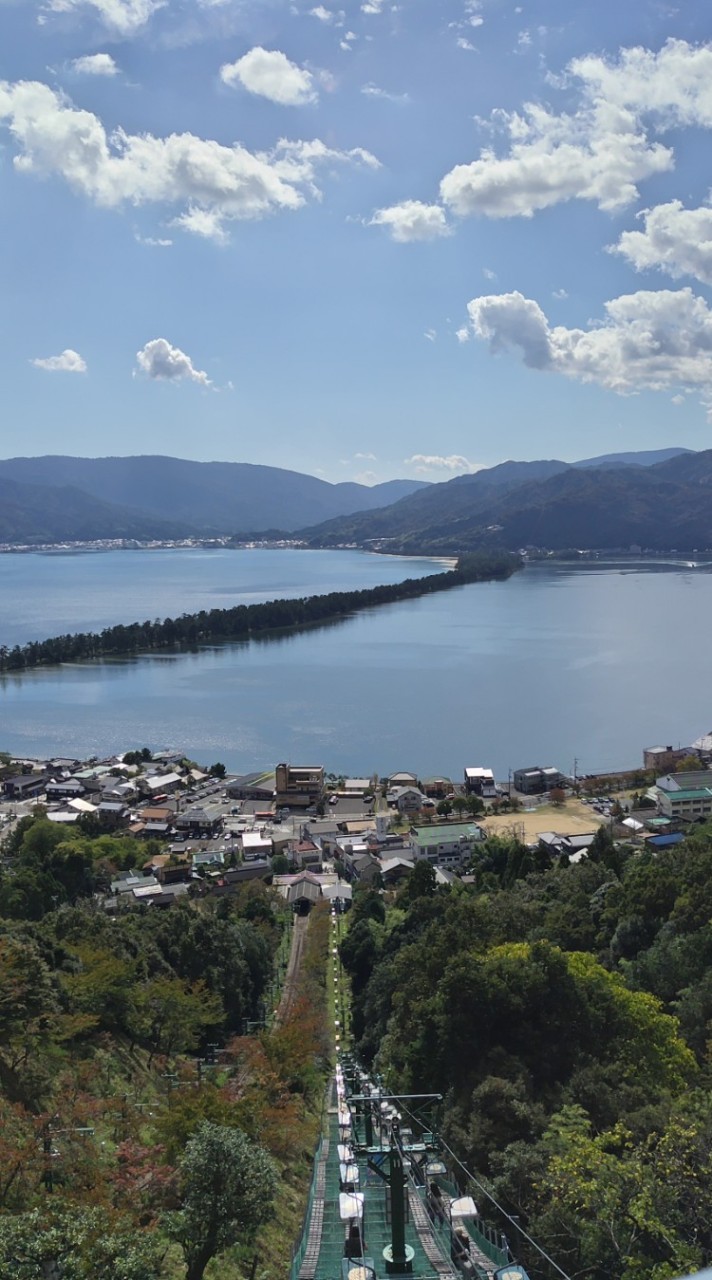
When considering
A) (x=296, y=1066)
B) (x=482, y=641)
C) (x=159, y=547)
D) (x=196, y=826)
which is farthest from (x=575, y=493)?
(x=296, y=1066)

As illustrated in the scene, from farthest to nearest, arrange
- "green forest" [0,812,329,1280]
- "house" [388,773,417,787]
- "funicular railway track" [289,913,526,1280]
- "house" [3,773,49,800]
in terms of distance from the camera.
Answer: "house" [3,773,49,800] → "house" [388,773,417,787] → "green forest" [0,812,329,1280] → "funicular railway track" [289,913,526,1280]

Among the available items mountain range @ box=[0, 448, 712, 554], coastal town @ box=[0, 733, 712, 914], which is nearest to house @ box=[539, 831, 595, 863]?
coastal town @ box=[0, 733, 712, 914]

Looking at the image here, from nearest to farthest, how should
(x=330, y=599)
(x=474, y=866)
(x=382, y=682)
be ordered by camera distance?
1. (x=474, y=866)
2. (x=382, y=682)
3. (x=330, y=599)

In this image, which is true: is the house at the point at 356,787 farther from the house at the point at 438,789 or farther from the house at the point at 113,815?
the house at the point at 113,815

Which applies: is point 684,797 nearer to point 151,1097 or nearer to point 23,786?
point 151,1097

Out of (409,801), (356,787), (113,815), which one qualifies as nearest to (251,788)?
(356,787)

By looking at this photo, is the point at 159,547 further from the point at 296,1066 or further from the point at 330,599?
the point at 296,1066

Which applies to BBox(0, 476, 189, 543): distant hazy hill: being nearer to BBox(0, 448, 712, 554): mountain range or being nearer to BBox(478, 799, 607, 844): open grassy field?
BBox(0, 448, 712, 554): mountain range
